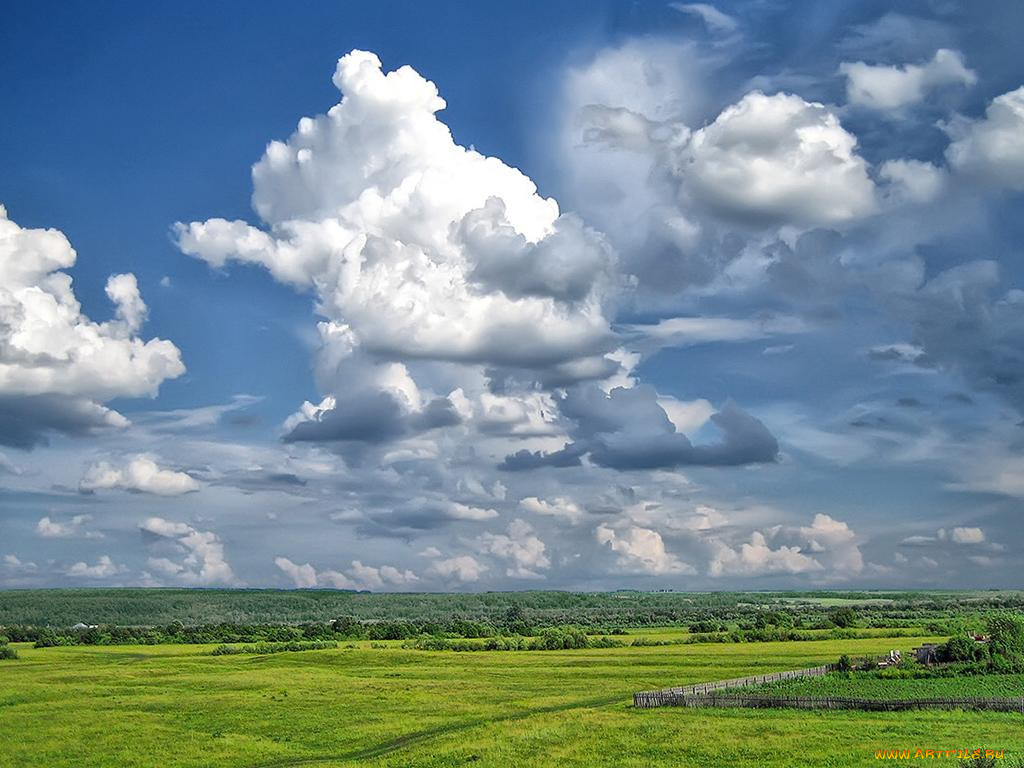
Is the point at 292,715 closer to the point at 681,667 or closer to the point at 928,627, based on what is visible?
the point at 681,667

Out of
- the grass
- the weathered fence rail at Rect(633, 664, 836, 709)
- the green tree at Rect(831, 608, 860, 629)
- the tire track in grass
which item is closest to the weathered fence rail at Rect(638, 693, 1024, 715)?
the weathered fence rail at Rect(633, 664, 836, 709)

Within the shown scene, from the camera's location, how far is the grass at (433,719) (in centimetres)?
5772

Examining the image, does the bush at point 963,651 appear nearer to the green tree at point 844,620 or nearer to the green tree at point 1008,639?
the green tree at point 1008,639

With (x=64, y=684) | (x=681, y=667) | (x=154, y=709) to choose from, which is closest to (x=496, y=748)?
(x=154, y=709)

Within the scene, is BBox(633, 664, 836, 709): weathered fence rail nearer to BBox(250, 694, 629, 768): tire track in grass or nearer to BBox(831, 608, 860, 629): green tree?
BBox(250, 694, 629, 768): tire track in grass

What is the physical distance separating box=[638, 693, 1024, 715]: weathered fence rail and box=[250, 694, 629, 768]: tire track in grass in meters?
8.02

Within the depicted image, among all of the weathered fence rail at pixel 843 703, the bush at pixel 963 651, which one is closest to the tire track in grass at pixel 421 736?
the weathered fence rail at pixel 843 703

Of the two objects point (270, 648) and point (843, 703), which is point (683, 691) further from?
point (270, 648)

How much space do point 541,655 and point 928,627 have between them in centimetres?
7138

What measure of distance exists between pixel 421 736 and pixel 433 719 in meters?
6.14

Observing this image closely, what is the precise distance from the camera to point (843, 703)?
68.2 m

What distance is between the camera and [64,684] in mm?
106250

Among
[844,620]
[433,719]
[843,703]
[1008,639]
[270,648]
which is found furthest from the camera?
[844,620]

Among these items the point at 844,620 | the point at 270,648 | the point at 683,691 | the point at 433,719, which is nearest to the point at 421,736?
the point at 433,719
